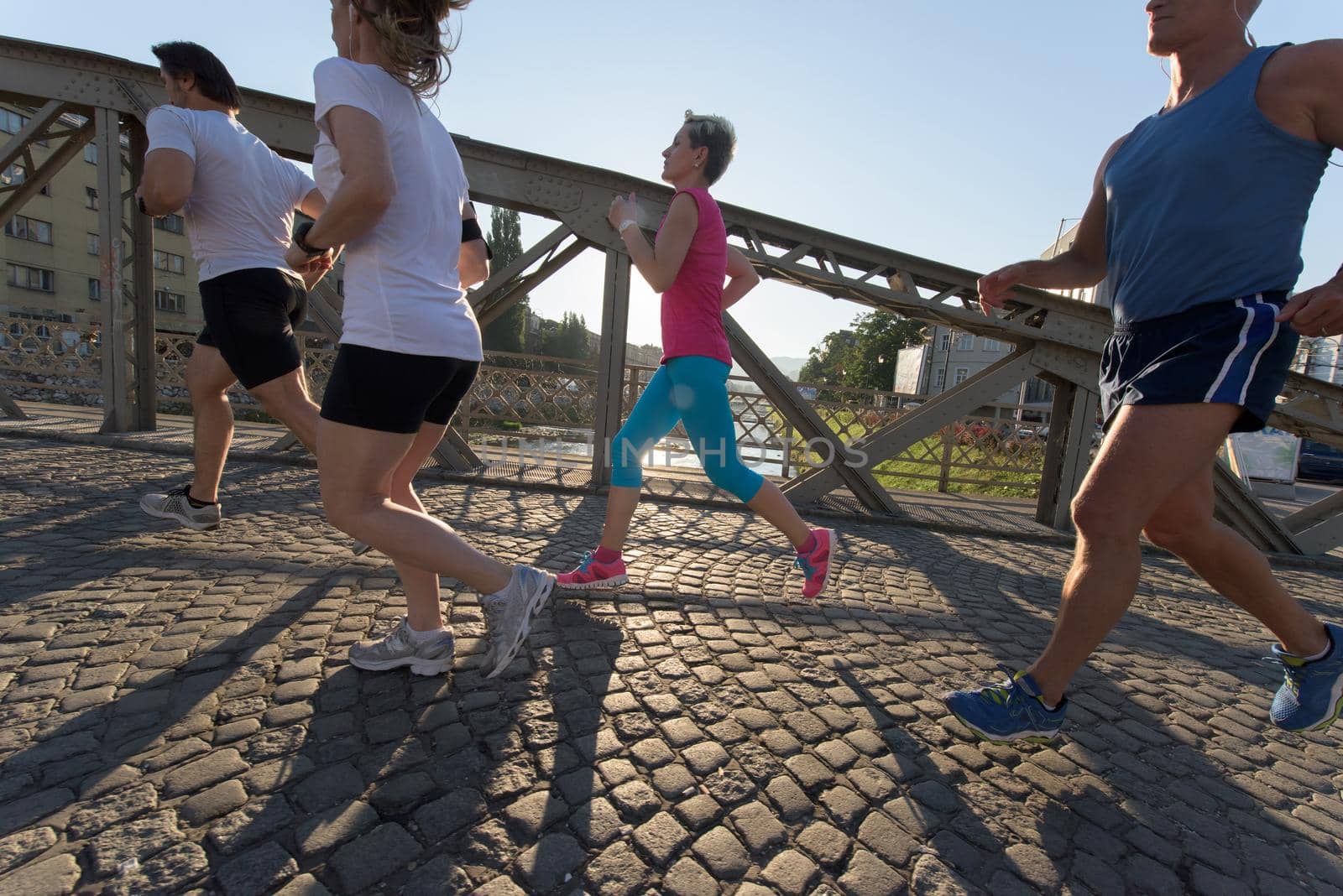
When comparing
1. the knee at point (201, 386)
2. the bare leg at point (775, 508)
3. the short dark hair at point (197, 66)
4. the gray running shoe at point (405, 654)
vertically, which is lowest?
the gray running shoe at point (405, 654)

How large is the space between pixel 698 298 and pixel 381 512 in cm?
162

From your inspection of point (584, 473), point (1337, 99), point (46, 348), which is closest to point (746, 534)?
point (584, 473)

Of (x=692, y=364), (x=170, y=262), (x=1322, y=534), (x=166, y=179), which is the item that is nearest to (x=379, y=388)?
(x=692, y=364)

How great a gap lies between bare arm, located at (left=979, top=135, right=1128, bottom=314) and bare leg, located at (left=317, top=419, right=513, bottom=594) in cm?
200

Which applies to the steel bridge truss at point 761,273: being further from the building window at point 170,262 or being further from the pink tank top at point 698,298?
the building window at point 170,262

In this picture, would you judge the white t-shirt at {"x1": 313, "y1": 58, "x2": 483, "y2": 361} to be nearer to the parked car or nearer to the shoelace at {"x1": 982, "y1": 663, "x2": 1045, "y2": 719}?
the shoelace at {"x1": 982, "y1": 663, "x2": 1045, "y2": 719}

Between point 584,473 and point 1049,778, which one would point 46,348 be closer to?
point 584,473

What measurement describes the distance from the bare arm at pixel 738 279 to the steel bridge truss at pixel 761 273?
207cm

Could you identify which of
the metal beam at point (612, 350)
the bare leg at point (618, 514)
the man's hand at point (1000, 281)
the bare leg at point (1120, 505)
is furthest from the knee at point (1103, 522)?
the metal beam at point (612, 350)

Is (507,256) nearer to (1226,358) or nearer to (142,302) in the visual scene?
(142,302)

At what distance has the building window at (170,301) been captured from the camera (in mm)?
37156

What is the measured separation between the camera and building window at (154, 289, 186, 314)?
37.2 meters

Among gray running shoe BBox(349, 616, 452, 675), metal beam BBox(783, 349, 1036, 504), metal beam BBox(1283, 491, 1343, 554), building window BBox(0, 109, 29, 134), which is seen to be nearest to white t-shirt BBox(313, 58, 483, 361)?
gray running shoe BBox(349, 616, 452, 675)

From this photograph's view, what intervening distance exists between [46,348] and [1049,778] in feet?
43.9
